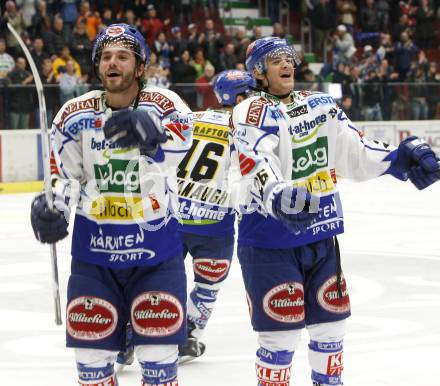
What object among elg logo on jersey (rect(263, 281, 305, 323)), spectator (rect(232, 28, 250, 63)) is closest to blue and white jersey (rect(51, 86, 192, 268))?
elg logo on jersey (rect(263, 281, 305, 323))

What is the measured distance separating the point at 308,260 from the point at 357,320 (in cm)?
251

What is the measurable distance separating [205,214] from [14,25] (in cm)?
1131

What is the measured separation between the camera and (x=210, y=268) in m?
6.04

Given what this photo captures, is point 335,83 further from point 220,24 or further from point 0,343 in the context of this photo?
point 0,343

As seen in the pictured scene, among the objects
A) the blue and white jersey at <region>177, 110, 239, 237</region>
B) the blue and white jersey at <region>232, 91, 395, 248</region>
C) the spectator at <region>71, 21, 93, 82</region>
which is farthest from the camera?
the spectator at <region>71, 21, 93, 82</region>

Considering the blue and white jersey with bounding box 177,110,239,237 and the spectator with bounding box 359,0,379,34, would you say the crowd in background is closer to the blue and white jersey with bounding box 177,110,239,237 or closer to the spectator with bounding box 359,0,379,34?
the spectator with bounding box 359,0,379,34

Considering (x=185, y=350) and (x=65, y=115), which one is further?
(x=185, y=350)

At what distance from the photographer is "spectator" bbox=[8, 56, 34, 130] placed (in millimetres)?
15539

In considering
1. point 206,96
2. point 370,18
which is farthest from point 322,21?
point 206,96

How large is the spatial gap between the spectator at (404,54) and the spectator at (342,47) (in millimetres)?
939

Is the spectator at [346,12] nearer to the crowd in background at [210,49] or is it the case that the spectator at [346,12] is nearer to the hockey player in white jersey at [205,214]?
the crowd in background at [210,49]

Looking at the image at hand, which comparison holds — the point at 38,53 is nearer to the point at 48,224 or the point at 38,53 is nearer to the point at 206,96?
the point at 206,96

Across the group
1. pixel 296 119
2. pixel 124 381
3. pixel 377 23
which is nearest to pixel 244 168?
pixel 296 119

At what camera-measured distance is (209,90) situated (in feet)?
53.6
